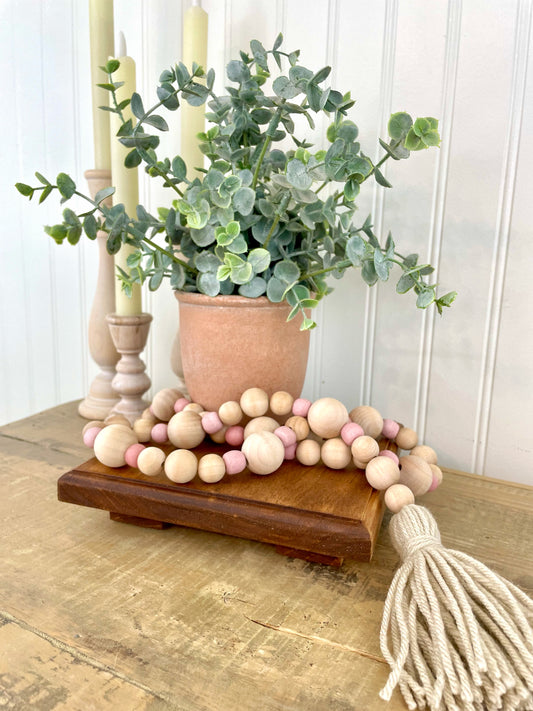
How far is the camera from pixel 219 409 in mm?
627

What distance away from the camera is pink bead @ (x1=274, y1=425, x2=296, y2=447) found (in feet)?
1.95

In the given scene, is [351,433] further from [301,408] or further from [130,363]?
[130,363]

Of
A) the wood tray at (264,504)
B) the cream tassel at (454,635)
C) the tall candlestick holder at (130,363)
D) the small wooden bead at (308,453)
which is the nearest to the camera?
the cream tassel at (454,635)

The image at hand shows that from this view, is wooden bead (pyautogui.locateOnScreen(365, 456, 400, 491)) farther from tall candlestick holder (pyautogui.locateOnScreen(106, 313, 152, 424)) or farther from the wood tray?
tall candlestick holder (pyautogui.locateOnScreen(106, 313, 152, 424))

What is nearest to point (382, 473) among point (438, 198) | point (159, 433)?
point (159, 433)

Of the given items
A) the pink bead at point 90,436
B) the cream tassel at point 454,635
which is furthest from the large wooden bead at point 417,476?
the pink bead at point 90,436

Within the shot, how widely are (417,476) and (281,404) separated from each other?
16cm

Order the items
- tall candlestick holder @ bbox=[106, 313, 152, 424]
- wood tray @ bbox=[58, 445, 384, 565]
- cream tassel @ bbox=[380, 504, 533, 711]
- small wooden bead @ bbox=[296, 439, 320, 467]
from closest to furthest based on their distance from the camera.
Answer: cream tassel @ bbox=[380, 504, 533, 711], wood tray @ bbox=[58, 445, 384, 565], small wooden bead @ bbox=[296, 439, 320, 467], tall candlestick holder @ bbox=[106, 313, 152, 424]

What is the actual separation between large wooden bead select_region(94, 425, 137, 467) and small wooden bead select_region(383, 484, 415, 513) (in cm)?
27

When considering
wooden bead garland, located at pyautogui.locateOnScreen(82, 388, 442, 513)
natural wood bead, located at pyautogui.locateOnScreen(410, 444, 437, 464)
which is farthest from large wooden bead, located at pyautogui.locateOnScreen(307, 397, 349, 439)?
natural wood bead, located at pyautogui.locateOnScreen(410, 444, 437, 464)

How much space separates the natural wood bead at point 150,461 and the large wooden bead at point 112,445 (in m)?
0.03

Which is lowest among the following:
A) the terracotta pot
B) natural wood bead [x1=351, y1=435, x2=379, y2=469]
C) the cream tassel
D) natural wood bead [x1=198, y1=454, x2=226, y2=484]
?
the cream tassel

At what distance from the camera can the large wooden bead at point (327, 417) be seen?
59 centimetres

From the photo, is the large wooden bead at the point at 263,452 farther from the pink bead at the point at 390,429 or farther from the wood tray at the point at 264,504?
the pink bead at the point at 390,429
